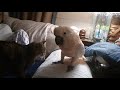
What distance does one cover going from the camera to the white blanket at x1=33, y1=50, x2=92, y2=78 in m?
0.75

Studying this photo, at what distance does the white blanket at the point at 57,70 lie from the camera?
750mm

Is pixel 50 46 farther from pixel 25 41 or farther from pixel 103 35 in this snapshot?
pixel 103 35

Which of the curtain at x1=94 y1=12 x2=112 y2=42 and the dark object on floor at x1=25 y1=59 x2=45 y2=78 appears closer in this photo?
the dark object on floor at x1=25 y1=59 x2=45 y2=78

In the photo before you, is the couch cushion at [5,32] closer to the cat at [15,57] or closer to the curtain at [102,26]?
the cat at [15,57]

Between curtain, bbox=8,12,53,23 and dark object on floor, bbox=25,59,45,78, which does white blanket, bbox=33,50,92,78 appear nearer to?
dark object on floor, bbox=25,59,45,78

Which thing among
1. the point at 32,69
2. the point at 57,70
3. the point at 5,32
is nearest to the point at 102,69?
the point at 57,70

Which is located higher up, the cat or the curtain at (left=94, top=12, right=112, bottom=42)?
the curtain at (left=94, top=12, right=112, bottom=42)

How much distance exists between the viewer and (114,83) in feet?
2.34

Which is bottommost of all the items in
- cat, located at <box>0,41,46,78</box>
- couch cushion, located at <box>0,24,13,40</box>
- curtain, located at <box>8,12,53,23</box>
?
cat, located at <box>0,41,46,78</box>

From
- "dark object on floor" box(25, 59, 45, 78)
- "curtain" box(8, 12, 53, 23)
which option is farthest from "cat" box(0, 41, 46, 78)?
"curtain" box(8, 12, 53, 23)

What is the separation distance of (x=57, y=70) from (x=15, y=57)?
0.19 metres
